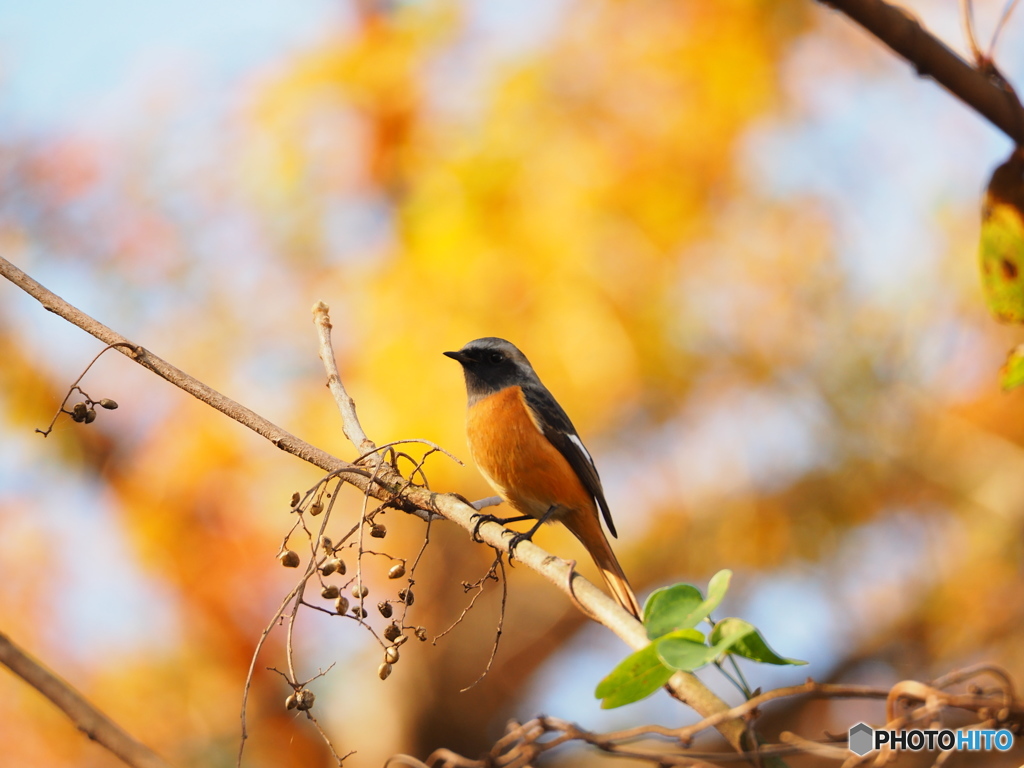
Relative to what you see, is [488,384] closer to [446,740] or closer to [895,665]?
[446,740]

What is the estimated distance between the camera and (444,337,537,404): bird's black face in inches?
190

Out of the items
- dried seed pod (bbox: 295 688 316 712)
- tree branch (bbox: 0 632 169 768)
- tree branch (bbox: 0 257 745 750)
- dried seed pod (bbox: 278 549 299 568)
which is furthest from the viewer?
dried seed pod (bbox: 278 549 299 568)

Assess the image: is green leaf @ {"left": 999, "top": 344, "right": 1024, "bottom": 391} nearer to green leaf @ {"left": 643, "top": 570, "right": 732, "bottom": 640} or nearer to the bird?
green leaf @ {"left": 643, "top": 570, "right": 732, "bottom": 640}

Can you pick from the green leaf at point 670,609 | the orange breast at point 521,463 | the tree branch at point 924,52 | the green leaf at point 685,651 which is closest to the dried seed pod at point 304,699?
the green leaf at point 670,609

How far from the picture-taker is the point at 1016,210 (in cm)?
151

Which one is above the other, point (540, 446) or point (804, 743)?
point (540, 446)

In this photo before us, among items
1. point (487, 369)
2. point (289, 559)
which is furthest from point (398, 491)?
point (487, 369)

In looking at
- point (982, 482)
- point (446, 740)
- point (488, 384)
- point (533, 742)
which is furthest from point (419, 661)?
point (533, 742)

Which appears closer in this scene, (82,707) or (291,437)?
(82,707)

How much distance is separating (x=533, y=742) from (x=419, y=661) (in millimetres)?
7992

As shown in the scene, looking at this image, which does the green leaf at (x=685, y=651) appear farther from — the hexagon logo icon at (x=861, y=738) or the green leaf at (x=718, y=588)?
the hexagon logo icon at (x=861, y=738)

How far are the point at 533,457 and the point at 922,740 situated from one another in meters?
3.08

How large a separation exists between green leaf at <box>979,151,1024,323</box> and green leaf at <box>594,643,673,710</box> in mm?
980

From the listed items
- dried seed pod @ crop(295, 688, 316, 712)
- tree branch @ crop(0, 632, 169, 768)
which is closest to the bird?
dried seed pod @ crop(295, 688, 316, 712)
